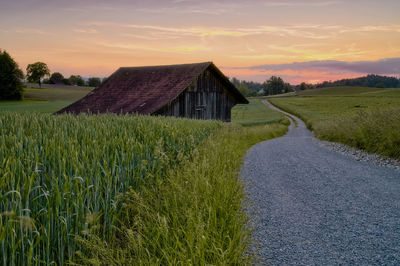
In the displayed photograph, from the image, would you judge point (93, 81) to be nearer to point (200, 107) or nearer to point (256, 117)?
point (256, 117)

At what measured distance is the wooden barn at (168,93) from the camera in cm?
2022

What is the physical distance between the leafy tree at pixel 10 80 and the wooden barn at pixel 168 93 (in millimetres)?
54126

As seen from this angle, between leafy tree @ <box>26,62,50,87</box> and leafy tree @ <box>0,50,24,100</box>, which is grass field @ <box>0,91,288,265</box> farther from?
leafy tree @ <box>26,62,50,87</box>

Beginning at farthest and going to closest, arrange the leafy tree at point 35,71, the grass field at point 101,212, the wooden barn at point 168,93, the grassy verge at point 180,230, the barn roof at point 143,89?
1. the leafy tree at point 35,71
2. the wooden barn at point 168,93
3. the barn roof at point 143,89
4. the grassy verge at point 180,230
5. the grass field at point 101,212

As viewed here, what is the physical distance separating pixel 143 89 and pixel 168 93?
11.7 feet

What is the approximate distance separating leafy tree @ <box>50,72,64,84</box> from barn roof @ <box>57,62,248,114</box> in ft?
410

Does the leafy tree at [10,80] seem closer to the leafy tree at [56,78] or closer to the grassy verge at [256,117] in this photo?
the grassy verge at [256,117]

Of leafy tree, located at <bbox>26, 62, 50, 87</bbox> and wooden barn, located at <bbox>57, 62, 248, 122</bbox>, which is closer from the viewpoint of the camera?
wooden barn, located at <bbox>57, 62, 248, 122</bbox>

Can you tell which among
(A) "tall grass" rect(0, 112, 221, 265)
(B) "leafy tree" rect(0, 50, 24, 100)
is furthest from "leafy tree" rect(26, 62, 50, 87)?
(A) "tall grass" rect(0, 112, 221, 265)

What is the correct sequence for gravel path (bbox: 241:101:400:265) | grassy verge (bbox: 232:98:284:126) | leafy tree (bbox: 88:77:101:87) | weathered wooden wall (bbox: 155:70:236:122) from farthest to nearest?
leafy tree (bbox: 88:77:101:87)
grassy verge (bbox: 232:98:284:126)
weathered wooden wall (bbox: 155:70:236:122)
gravel path (bbox: 241:101:400:265)

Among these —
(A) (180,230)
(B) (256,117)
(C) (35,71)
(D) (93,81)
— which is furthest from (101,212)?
(D) (93,81)

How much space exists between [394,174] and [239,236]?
913cm

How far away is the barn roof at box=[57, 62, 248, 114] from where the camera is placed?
65.9 ft

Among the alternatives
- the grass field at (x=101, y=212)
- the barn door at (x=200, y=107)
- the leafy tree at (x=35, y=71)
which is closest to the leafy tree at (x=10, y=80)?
the leafy tree at (x=35, y=71)
